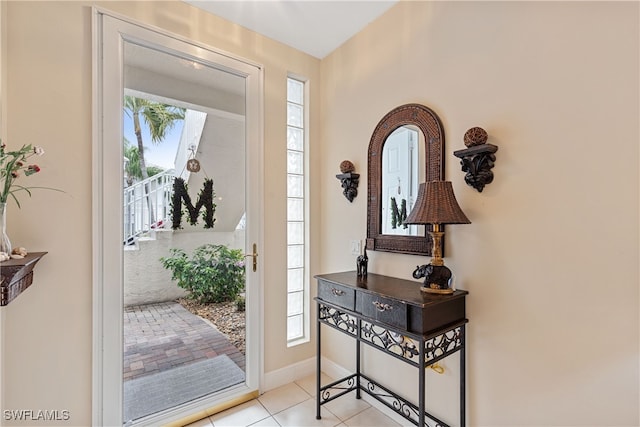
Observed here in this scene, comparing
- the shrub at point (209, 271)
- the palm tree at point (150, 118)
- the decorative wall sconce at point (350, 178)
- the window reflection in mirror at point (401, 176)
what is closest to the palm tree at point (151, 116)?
the palm tree at point (150, 118)

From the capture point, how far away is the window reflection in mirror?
6.34 feet

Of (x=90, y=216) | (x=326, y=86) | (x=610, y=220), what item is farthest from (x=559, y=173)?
(x=90, y=216)

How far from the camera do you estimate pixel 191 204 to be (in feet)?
6.95

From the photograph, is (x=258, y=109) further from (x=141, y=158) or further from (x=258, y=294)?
(x=258, y=294)

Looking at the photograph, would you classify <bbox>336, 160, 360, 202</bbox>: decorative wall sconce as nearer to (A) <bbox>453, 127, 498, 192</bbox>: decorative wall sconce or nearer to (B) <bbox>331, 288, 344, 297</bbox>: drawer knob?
(B) <bbox>331, 288, 344, 297</bbox>: drawer knob

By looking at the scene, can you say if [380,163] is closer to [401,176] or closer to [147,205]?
[401,176]

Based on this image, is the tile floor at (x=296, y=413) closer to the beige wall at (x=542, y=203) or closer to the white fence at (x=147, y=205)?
the beige wall at (x=542, y=203)

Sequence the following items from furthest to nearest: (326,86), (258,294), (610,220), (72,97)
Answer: (326,86) < (258,294) < (72,97) < (610,220)

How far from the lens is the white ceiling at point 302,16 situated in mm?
2059

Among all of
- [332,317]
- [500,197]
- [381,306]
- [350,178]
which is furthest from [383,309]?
[350,178]

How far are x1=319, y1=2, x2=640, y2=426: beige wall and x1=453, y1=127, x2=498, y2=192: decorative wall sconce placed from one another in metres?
0.05

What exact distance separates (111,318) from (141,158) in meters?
1.02

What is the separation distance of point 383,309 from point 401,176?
0.92 metres

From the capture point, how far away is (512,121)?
1491 mm
